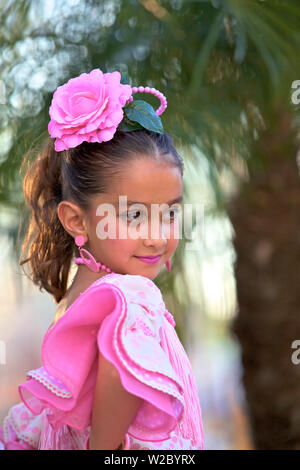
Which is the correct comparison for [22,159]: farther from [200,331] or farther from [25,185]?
[200,331]

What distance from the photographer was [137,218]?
2.23ft

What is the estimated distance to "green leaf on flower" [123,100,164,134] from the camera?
73 centimetres

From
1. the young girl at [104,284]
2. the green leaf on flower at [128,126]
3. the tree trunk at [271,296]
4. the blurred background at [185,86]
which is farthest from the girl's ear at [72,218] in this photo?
the tree trunk at [271,296]

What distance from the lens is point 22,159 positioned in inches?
39.2

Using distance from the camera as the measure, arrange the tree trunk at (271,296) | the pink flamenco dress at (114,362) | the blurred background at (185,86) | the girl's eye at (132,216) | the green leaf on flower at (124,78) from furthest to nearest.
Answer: the tree trunk at (271,296)
the blurred background at (185,86)
the green leaf on flower at (124,78)
the girl's eye at (132,216)
the pink flamenco dress at (114,362)

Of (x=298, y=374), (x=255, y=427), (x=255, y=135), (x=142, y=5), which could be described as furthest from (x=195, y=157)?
(x=255, y=427)

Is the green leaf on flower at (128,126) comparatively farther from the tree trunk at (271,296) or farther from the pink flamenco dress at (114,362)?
the tree trunk at (271,296)

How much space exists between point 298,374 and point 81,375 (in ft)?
3.41

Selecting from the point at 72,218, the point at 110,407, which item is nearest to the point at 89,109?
the point at 72,218

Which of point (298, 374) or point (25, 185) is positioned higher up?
point (25, 185)

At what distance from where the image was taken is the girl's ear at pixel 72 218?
2.38 feet
